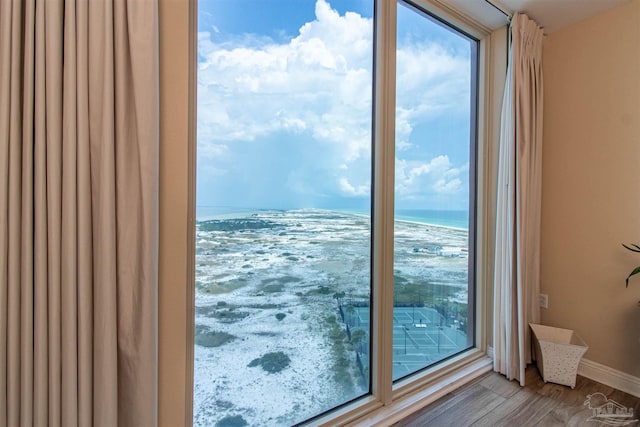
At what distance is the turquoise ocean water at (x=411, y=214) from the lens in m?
1.15

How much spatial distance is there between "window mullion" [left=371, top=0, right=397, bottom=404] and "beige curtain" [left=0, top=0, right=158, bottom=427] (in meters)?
1.10

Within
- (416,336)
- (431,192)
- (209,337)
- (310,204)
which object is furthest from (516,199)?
(209,337)

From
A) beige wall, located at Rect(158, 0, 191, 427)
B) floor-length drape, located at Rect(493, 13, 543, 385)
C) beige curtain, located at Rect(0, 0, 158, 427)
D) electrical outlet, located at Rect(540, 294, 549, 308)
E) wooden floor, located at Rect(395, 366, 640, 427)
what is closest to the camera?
beige curtain, located at Rect(0, 0, 158, 427)

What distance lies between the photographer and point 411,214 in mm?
1737

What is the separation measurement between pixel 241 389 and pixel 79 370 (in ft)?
2.28

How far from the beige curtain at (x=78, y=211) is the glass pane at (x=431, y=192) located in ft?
4.30

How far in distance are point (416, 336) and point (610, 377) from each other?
51.7 inches

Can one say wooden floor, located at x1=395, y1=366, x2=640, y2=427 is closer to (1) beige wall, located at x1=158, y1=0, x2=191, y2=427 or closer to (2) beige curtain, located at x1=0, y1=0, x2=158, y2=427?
(1) beige wall, located at x1=158, y1=0, x2=191, y2=427

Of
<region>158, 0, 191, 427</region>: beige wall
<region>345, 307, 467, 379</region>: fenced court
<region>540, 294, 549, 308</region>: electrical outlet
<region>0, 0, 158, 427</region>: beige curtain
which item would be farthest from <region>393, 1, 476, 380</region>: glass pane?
<region>0, 0, 158, 427</region>: beige curtain

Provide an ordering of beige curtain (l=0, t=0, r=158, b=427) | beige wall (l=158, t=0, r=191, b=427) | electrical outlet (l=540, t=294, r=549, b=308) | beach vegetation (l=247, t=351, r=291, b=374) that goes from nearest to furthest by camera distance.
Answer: beige curtain (l=0, t=0, r=158, b=427) < beige wall (l=158, t=0, r=191, b=427) < beach vegetation (l=247, t=351, r=291, b=374) < electrical outlet (l=540, t=294, r=549, b=308)

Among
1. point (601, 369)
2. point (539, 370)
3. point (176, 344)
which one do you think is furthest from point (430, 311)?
point (176, 344)

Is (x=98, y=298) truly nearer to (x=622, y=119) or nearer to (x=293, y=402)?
(x=293, y=402)

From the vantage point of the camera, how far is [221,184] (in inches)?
46.2

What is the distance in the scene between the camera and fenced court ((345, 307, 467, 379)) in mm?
1631
